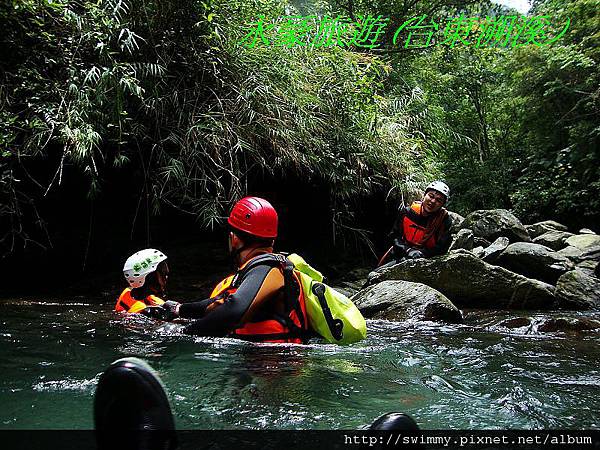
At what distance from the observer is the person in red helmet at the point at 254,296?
3.34 m

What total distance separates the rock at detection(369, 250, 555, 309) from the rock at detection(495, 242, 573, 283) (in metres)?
1.76

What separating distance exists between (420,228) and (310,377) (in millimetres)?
5180

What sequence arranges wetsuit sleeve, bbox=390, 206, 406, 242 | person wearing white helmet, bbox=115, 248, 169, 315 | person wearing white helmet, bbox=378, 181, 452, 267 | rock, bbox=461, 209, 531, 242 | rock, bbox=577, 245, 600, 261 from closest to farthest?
person wearing white helmet, bbox=115, 248, 169, 315, person wearing white helmet, bbox=378, 181, 452, 267, wetsuit sleeve, bbox=390, 206, 406, 242, rock, bbox=577, 245, 600, 261, rock, bbox=461, 209, 531, 242

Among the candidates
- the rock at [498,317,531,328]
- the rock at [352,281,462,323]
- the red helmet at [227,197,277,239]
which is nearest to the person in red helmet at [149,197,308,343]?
the red helmet at [227,197,277,239]

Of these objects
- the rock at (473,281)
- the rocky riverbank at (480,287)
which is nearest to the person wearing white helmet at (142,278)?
the rocky riverbank at (480,287)

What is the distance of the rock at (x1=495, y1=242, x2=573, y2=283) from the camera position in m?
8.80

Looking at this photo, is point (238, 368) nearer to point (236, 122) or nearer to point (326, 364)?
point (326, 364)

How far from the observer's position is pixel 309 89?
314 inches

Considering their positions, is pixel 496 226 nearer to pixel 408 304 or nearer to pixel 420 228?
pixel 420 228

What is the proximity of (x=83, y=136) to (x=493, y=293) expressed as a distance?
5.72 meters

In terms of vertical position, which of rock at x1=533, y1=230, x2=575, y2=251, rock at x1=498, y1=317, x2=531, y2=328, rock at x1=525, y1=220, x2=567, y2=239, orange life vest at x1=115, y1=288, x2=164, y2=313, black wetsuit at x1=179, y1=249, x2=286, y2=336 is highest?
rock at x1=525, y1=220, x2=567, y2=239

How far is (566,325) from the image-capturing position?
5270 mm

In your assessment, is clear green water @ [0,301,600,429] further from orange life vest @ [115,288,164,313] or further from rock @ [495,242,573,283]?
rock @ [495,242,573,283]

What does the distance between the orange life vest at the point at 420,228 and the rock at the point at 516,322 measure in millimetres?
2407
